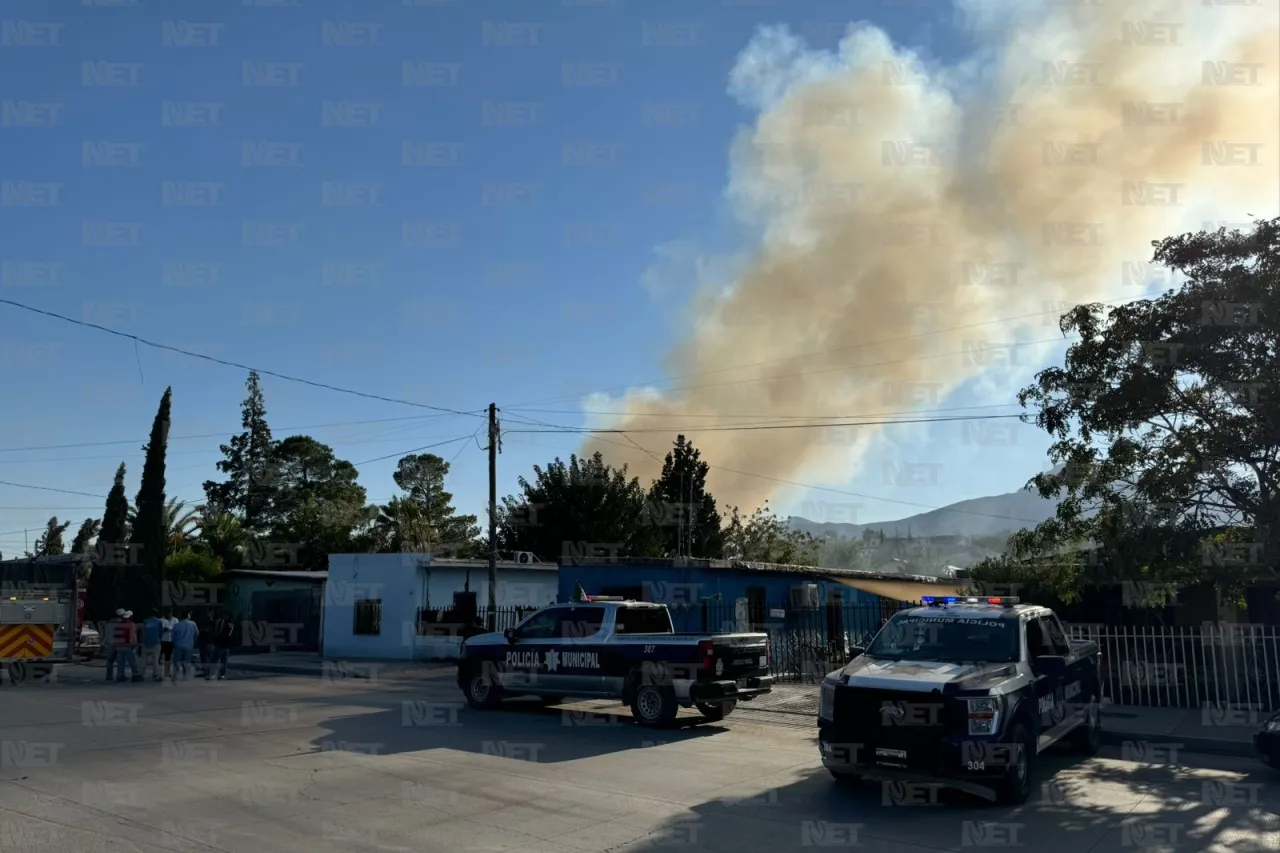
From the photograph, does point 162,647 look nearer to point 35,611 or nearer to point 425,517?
point 35,611

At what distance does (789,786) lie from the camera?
10.1 meters

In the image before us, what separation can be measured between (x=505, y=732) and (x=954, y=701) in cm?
705

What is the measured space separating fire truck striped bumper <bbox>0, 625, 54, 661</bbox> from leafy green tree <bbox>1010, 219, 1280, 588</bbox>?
21.6m

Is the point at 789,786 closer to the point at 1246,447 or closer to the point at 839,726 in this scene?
the point at 839,726

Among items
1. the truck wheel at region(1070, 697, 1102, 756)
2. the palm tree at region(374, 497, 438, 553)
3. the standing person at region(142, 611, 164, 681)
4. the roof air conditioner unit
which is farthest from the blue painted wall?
the palm tree at region(374, 497, 438, 553)

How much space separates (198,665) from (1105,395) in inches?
937

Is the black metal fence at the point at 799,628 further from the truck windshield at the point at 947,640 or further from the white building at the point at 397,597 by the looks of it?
the white building at the point at 397,597

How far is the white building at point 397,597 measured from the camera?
96.3ft

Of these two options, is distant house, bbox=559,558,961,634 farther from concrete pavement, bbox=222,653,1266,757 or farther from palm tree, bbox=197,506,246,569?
palm tree, bbox=197,506,246,569

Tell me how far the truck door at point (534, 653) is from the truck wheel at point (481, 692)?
1.16 ft

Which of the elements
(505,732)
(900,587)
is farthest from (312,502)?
(505,732)

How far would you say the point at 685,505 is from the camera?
5069 cm

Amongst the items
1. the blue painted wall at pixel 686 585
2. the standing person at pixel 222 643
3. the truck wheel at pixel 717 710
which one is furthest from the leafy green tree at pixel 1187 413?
the standing person at pixel 222 643

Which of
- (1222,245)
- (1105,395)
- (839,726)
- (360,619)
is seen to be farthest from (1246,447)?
(360,619)
